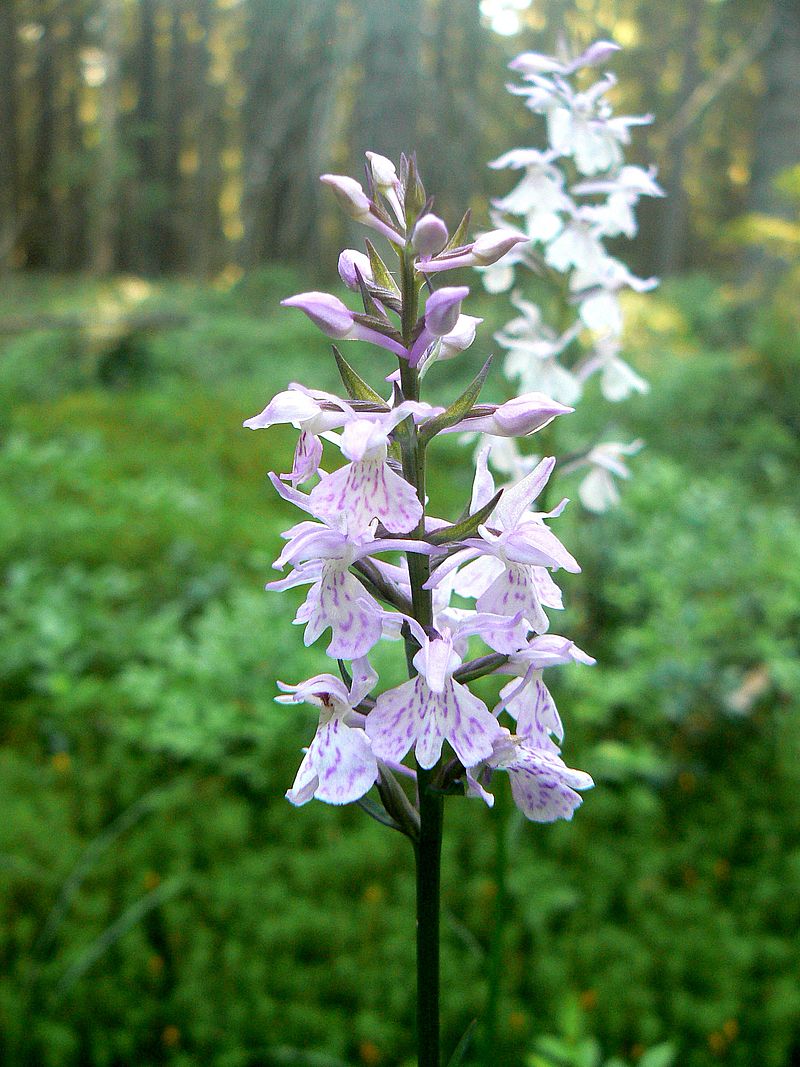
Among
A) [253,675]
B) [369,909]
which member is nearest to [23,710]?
[253,675]

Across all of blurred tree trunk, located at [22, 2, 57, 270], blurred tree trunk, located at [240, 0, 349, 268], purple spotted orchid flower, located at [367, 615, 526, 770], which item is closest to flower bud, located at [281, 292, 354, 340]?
purple spotted orchid flower, located at [367, 615, 526, 770]

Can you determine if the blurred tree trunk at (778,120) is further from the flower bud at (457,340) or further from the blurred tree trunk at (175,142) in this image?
the blurred tree trunk at (175,142)

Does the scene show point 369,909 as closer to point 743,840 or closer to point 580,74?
point 743,840

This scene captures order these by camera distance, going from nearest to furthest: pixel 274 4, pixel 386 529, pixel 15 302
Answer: pixel 386 529, pixel 274 4, pixel 15 302

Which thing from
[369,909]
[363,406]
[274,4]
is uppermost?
[274,4]

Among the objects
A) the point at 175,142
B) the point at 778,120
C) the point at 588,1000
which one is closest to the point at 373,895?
the point at 588,1000

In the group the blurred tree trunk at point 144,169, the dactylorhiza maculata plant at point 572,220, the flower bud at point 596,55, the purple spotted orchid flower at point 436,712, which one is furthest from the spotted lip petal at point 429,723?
the blurred tree trunk at point 144,169
